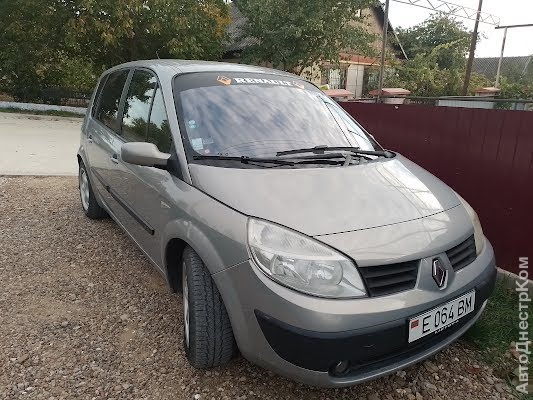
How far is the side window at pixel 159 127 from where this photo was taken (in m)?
2.48

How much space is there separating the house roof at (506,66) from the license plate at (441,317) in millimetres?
28933

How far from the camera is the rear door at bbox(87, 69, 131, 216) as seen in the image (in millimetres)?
3355

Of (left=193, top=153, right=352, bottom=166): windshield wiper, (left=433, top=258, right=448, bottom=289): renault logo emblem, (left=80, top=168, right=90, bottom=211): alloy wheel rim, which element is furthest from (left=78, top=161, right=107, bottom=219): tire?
(left=433, top=258, right=448, bottom=289): renault logo emblem

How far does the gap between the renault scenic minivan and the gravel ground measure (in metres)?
0.24

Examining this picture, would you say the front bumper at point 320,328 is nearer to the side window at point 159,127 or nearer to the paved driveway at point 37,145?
the side window at point 159,127

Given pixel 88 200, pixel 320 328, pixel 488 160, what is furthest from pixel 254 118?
pixel 88 200

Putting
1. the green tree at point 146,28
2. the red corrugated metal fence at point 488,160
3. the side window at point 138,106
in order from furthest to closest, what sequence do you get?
the green tree at point 146,28, the red corrugated metal fence at point 488,160, the side window at point 138,106

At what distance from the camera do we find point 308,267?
5.68ft

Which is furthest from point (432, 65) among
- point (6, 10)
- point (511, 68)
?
point (6, 10)

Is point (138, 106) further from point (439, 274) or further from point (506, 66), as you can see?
point (506, 66)

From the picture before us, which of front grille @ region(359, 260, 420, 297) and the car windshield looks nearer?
front grille @ region(359, 260, 420, 297)

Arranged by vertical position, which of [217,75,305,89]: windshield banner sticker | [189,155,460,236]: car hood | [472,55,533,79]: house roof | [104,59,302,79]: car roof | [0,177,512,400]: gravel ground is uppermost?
[472,55,533,79]: house roof

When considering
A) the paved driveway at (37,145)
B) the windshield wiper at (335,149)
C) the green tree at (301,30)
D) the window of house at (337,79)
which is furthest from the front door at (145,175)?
the window of house at (337,79)

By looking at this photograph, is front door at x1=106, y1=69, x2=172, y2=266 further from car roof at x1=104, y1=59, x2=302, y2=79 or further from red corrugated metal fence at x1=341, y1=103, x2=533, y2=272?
red corrugated metal fence at x1=341, y1=103, x2=533, y2=272
